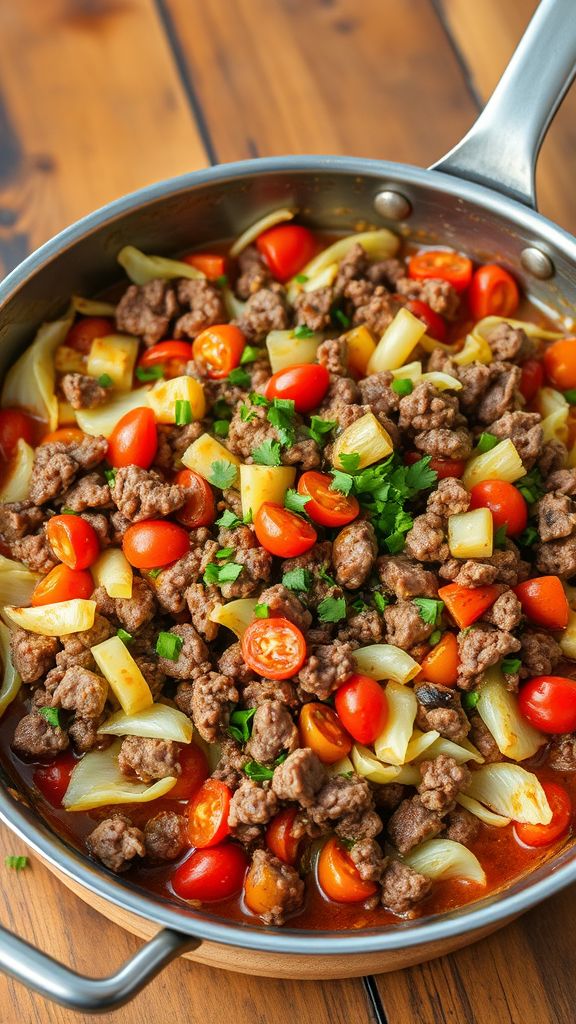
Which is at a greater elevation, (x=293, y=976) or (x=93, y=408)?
(x=93, y=408)

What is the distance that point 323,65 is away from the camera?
5457 millimetres

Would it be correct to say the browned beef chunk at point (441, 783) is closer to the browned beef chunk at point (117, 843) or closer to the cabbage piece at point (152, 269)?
the browned beef chunk at point (117, 843)

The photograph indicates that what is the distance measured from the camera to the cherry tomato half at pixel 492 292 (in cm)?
470

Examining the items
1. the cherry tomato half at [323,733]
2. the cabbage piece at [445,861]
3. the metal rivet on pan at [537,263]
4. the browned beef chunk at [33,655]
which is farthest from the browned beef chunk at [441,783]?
the metal rivet on pan at [537,263]

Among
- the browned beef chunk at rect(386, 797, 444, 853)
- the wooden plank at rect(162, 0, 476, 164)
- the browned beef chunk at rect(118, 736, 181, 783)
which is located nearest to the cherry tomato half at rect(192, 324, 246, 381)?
the wooden plank at rect(162, 0, 476, 164)

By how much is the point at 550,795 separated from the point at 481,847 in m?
0.32

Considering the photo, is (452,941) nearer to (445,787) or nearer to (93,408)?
(445,787)

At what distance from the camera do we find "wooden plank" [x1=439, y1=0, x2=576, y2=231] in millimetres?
5258

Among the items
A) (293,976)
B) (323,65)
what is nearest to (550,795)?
(293,976)

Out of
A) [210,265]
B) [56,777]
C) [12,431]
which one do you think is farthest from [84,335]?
[56,777]

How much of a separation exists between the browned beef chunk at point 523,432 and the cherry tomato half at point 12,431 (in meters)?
2.03

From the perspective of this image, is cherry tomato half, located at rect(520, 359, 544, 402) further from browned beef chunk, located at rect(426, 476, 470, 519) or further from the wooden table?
the wooden table

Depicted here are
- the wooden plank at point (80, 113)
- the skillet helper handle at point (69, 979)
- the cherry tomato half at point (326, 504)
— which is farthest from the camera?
the wooden plank at point (80, 113)

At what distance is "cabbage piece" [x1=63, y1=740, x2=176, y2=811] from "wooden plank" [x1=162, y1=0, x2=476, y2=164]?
3.21 m
